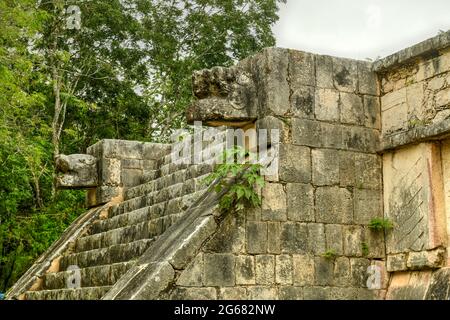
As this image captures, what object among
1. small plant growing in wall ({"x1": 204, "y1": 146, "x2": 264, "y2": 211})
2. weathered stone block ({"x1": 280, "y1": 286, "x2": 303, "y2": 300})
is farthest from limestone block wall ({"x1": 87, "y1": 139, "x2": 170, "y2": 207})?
weathered stone block ({"x1": 280, "y1": 286, "x2": 303, "y2": 300})

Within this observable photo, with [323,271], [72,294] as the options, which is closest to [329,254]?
[323,271]

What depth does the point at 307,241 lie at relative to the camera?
627 centimetres

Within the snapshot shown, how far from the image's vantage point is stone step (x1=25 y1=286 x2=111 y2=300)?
24.0 ft

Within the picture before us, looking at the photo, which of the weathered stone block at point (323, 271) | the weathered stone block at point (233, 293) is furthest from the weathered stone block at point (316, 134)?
the weathered stone block at point (233, 293)

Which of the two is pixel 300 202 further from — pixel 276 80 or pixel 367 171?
pixel 276 80

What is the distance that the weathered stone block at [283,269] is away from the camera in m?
6.06

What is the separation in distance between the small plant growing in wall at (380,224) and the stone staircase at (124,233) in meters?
1.78

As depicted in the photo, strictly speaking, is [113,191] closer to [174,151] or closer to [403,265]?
[174,151]

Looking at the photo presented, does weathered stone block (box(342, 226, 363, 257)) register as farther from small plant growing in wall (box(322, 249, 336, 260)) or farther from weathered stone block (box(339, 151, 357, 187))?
weathered stone block (box(339, 151, 357, 187))

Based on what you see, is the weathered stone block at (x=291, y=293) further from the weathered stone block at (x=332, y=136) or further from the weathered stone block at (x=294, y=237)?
the weathered stone block at (x=332, y=136)

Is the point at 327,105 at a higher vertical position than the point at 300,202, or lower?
higher

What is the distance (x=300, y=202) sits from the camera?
6.32 meters

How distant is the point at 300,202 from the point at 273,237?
455 mm
